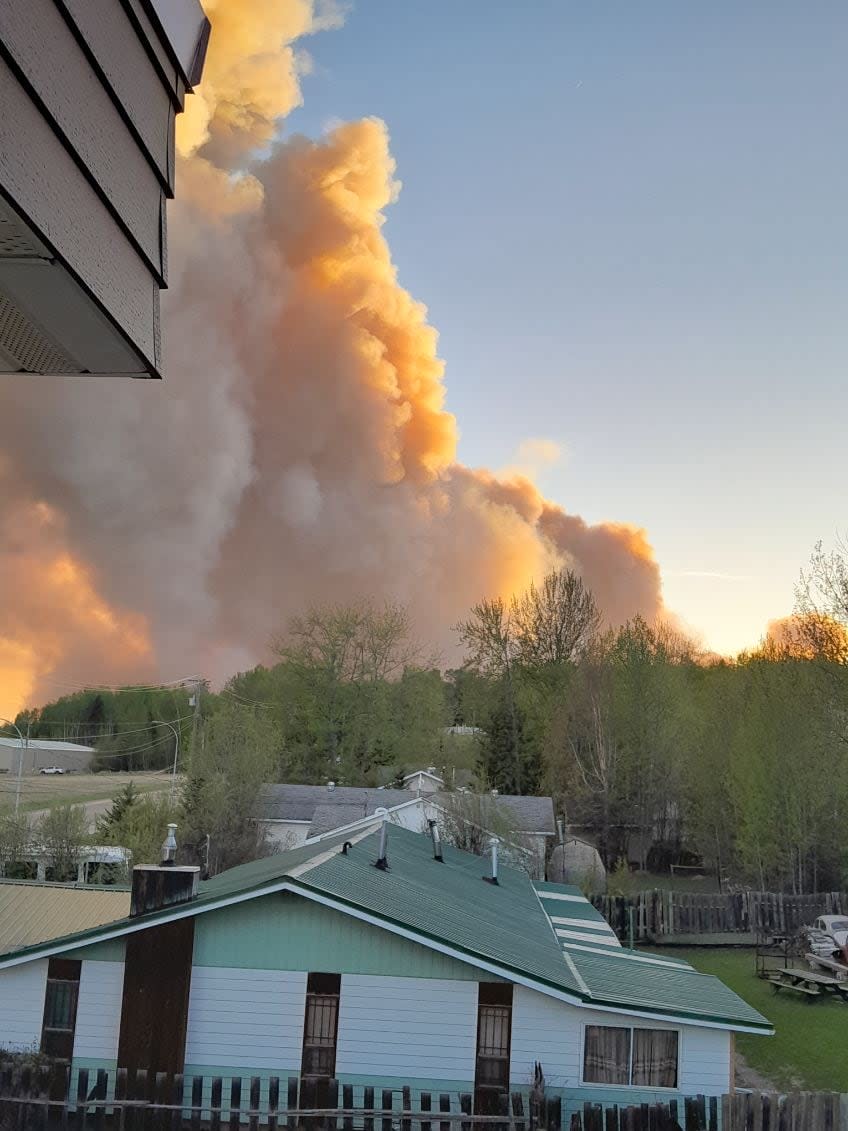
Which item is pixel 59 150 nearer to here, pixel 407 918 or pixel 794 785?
pixel 407 918

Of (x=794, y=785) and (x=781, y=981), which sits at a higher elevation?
(x=794, y=785)

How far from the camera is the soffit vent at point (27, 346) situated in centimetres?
165

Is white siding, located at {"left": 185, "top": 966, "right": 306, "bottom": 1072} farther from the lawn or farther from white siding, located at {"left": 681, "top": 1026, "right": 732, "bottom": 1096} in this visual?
the lawn

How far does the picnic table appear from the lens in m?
26.7

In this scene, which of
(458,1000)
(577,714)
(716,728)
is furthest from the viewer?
(577,714)

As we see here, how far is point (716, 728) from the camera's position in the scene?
169 feet

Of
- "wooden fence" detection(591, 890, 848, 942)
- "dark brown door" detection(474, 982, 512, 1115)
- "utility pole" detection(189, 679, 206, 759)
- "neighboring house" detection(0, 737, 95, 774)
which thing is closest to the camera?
"dark brown door" detection(474, 982, 512, 1115)

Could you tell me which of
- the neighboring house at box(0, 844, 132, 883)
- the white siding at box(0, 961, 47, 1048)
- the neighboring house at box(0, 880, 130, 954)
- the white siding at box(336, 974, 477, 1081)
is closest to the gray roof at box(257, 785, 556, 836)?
the neighboring house at box(0, 844, 132, 883)

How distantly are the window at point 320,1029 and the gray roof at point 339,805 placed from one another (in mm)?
26589

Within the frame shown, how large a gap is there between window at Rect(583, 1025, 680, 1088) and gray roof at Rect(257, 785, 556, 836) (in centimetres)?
2633

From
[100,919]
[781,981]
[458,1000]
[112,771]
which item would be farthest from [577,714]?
[112,771]

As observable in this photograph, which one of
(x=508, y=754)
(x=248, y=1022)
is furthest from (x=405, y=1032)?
(x=508, y=754)

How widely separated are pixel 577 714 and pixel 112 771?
52042 mm

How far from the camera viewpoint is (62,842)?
36188 millimetres
